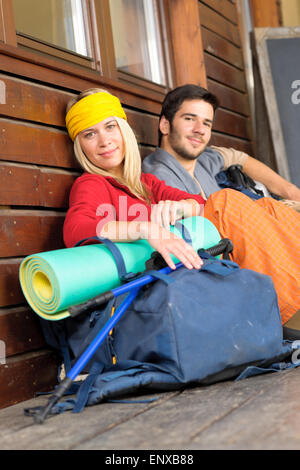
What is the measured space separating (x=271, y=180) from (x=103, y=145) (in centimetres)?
152

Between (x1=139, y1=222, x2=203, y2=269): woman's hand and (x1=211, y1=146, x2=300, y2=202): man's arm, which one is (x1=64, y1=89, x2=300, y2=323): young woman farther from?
(x1=211, y1=146, x2=300, y2=202): man's arm

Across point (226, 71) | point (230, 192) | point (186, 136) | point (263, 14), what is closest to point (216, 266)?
point (230, 192)

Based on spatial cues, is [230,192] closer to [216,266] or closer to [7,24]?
[216,266]

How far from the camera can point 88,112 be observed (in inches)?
91.0

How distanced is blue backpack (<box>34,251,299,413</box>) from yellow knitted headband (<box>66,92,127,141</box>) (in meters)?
0.77

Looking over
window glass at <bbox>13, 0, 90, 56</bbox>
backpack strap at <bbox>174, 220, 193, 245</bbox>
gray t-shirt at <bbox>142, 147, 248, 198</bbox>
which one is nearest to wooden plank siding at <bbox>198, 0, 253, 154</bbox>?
gray t-shirt at <bbox>142, 147, 248, 198</bbox>

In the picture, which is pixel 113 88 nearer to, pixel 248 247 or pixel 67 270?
pixel 248 247

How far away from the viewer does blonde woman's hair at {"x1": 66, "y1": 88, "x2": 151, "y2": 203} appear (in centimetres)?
238

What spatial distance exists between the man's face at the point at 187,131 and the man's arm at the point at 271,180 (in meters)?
0.62

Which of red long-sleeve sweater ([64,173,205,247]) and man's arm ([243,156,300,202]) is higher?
man's arm ([243,156,300,202])

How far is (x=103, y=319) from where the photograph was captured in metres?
1.67

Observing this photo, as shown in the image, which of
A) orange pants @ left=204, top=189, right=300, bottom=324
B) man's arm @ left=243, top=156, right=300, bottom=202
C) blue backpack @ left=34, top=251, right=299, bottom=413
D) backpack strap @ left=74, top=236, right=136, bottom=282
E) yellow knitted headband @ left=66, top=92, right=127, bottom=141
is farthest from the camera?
man's arm @ left=243, top=156, right=300, bottom=202

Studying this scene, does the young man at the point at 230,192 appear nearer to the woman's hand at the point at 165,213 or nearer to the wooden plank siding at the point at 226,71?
the woman's hand at the point at 165,213

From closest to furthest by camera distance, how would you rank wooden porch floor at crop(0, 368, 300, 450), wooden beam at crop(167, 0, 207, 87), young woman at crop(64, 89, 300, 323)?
wooden porch floor at crop(0, 368, 300, 450) < young woman at crop(64, 89, 300, 323) < wooden beam at crop(167, 0, 207, 87)
